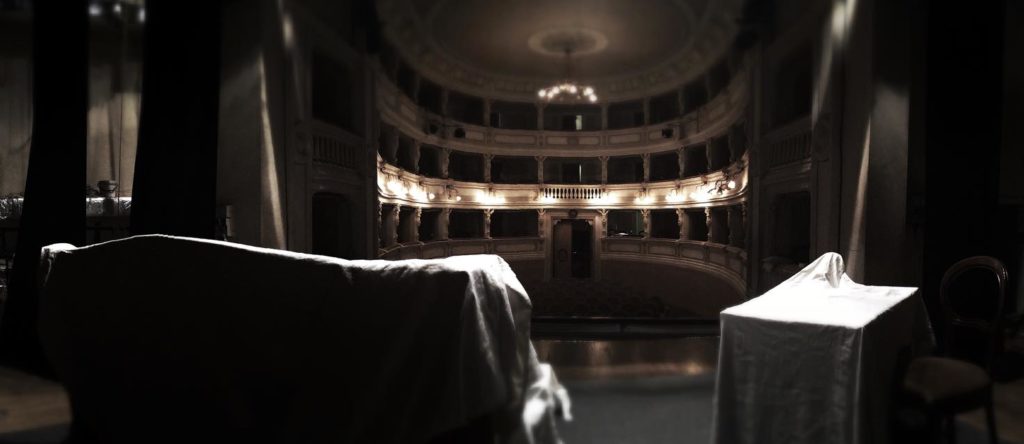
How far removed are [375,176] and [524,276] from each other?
4.01 feet

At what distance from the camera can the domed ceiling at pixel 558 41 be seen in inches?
102

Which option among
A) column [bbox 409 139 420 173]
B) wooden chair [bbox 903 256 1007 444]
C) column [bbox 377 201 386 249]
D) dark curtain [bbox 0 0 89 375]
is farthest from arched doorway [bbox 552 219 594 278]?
dark curtain [bbox 0 0 89 375]

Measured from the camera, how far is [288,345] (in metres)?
1.33

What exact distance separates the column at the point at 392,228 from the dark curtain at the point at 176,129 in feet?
3.46

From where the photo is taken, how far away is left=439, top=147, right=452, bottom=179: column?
9.25 ft

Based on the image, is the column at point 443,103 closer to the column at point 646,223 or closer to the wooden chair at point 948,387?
Answer: the column at point 646,223

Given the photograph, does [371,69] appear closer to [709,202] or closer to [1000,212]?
[709,202]

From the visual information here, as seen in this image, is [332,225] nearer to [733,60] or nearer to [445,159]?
[445,159]

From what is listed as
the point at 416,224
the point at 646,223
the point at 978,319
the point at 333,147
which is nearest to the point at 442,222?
the point at 416,224

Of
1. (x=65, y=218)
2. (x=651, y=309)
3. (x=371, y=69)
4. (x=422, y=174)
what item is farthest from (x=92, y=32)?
(x=651, y=309)

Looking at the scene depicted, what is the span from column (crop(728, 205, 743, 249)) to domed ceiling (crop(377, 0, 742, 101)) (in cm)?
91

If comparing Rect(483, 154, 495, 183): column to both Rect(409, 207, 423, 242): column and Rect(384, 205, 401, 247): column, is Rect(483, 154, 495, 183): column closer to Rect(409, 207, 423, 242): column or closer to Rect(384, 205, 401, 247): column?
Rect(409, 207, 423, 242): column

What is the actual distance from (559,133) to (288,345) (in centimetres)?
206

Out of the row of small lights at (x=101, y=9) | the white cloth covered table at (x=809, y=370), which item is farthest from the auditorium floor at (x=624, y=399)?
the row of small lights at (x=101, y=9)
